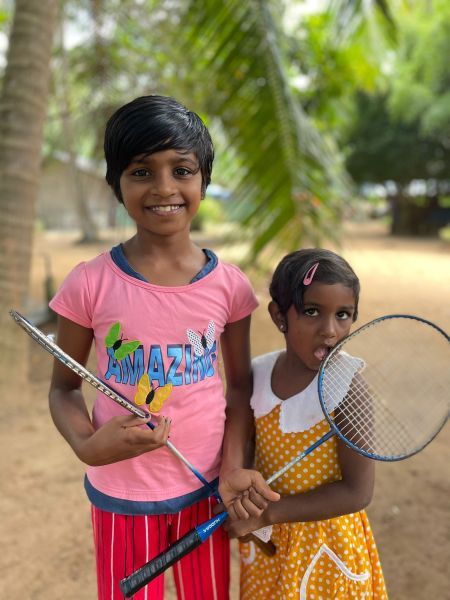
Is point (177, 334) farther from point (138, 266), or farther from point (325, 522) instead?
point (325, 522)

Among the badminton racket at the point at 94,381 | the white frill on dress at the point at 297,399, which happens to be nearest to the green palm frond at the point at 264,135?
the white frill on dress at the point at 297,399

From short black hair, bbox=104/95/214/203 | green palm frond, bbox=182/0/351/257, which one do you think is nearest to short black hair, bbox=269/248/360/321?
short black hair, bbox=104/95/214/203

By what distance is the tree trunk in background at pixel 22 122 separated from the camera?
12.5ft

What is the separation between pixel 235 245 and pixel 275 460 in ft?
10.1

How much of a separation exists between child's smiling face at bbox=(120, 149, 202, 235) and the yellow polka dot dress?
555 millimetres

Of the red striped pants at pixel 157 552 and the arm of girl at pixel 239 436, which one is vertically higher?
the arm of girl at pixel 239 436

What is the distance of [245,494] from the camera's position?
1326 mm

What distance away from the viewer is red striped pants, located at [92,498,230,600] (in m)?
1.40

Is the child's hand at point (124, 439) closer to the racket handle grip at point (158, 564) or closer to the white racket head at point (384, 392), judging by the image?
the racket handle grip at point (158, 564)

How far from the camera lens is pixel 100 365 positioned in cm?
140

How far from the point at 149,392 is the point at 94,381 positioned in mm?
159

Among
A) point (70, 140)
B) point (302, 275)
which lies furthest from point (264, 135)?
point (70, 140)

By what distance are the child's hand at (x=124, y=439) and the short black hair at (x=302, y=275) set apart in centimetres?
45

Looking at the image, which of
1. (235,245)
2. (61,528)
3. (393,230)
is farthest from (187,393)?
(393,230)
